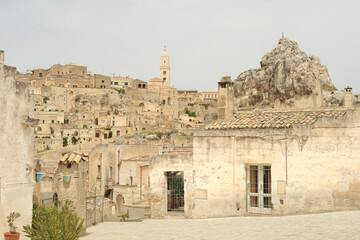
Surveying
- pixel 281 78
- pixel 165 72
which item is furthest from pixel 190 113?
pixel 281 78

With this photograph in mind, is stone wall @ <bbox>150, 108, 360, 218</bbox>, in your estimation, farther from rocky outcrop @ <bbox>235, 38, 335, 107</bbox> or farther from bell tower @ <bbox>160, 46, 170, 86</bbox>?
bell tower @ <bbox>160, 46, 170, 86</bbox>

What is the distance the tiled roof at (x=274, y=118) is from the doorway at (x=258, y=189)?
70.5 inches

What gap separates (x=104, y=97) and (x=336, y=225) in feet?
351


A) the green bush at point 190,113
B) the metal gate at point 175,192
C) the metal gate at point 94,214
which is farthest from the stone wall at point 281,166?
the green bush at point 190,113

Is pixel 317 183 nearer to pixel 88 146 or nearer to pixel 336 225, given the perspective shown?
pixel 336 225

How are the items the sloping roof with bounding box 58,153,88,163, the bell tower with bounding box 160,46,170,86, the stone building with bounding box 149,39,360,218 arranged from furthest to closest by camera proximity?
the bell tower with bounding box 160,46,170,86
the stone building with bounding box 149,39,360,218
the sloping roof with bounding box 58,153,88,163

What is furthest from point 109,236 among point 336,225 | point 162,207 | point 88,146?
point 88,146

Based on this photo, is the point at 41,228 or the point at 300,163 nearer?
the point at 41,228

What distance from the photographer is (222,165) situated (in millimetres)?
17156

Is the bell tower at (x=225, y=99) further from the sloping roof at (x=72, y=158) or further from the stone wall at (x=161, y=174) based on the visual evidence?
the sloping roof at (x=72, y=158)

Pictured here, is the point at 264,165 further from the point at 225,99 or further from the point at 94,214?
the point at 94,214

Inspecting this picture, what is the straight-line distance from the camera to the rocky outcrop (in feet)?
201

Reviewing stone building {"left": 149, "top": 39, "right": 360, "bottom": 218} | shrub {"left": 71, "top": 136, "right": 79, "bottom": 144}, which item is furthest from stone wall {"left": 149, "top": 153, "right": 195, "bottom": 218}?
shrub {"left": 71, "top": 136, "right": 79, "bottom": 144}

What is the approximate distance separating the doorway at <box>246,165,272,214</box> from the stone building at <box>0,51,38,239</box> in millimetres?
8235
